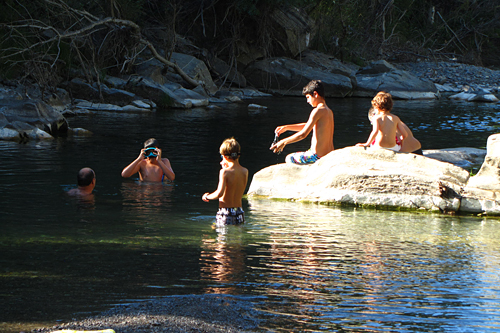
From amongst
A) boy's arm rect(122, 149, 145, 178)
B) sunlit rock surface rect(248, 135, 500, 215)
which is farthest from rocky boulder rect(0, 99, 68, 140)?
sunlit rock surface rect(248, 135, 500, 215)

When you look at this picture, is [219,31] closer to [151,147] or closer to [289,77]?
[289,77]

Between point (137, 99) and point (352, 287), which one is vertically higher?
point (137, 99)

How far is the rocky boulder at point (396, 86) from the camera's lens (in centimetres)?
2762

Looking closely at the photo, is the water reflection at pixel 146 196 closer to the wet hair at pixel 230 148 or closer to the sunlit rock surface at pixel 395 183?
the sunlit rock surface at pixel 395 183

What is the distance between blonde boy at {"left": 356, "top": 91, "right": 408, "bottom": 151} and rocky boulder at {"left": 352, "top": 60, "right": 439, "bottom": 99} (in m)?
19.9

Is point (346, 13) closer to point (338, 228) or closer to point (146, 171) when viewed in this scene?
point (146, 171)

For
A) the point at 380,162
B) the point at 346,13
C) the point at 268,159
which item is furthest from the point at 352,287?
the point at 346,13

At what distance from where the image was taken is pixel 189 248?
5.52m

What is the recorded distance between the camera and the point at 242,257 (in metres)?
5.25

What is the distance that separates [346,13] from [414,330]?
30.9 metres

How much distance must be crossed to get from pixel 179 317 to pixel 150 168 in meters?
5.76

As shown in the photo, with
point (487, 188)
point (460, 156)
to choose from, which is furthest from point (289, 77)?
point (487, 188)

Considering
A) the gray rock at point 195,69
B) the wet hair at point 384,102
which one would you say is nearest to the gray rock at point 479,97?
the gray rock at point 195,69

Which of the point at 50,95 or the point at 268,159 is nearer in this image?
the point at 268,159
